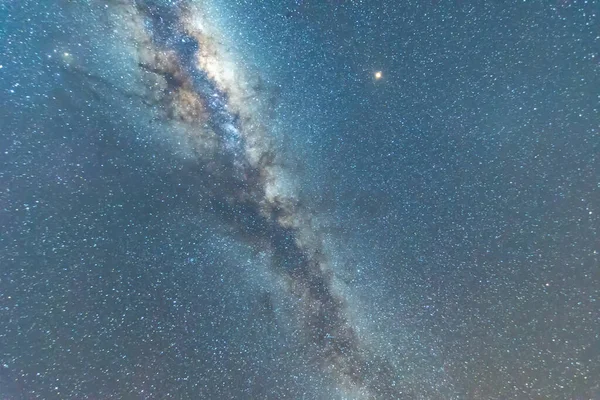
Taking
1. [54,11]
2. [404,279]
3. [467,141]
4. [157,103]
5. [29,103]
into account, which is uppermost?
[467,141]

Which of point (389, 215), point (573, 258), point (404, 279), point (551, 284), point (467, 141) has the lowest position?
point (404, 279)

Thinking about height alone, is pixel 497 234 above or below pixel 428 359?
above

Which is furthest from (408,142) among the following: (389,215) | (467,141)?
(389,215)

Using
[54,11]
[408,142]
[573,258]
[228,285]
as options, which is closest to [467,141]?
[408,142]

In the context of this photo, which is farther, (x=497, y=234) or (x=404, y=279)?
(x=404, y=279)

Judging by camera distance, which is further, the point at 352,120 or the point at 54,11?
the point at 352,120

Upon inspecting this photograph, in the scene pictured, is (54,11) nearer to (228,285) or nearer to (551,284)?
(228,285)

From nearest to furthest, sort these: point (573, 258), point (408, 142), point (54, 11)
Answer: point (54, 11) → point (573, 258) → point (408, 142)

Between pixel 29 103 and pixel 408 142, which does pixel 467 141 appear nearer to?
pixel 408 142

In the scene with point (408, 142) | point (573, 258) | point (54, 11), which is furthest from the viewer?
point (408, 142)
